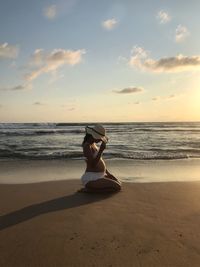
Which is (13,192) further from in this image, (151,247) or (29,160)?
(29,160)

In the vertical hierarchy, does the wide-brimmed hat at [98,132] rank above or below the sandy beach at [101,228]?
above

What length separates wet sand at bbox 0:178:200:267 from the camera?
161 inches

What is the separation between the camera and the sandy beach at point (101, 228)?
410 centimetres

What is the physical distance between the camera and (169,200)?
673 cm

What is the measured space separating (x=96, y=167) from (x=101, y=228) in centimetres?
278

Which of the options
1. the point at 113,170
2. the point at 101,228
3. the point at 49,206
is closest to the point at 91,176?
the point at 49,206

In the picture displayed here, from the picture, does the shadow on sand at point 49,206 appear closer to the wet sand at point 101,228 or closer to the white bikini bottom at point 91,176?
the wet sand at point 101,228

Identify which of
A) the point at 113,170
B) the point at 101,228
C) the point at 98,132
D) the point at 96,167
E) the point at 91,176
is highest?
the point at 98,132

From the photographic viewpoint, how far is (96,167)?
7.77 metres

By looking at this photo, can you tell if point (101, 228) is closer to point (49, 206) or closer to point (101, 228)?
point (101, 228)

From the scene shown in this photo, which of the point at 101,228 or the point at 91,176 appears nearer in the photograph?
the point at 101,228

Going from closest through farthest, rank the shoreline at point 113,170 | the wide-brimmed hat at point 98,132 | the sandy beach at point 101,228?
the sandy beach at point 101,228 < the wide-brimmed hat at point 98,132 < the shoreline at point 113,170

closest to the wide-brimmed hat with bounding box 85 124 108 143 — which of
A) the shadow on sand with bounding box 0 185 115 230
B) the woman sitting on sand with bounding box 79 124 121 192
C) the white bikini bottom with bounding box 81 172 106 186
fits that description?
the woman sitting on sand with bounding box 79 124 121 192

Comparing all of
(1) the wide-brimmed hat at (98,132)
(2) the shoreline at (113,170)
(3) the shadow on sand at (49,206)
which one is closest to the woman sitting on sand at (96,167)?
(1) the wide-brimmed hat at (98,132)
